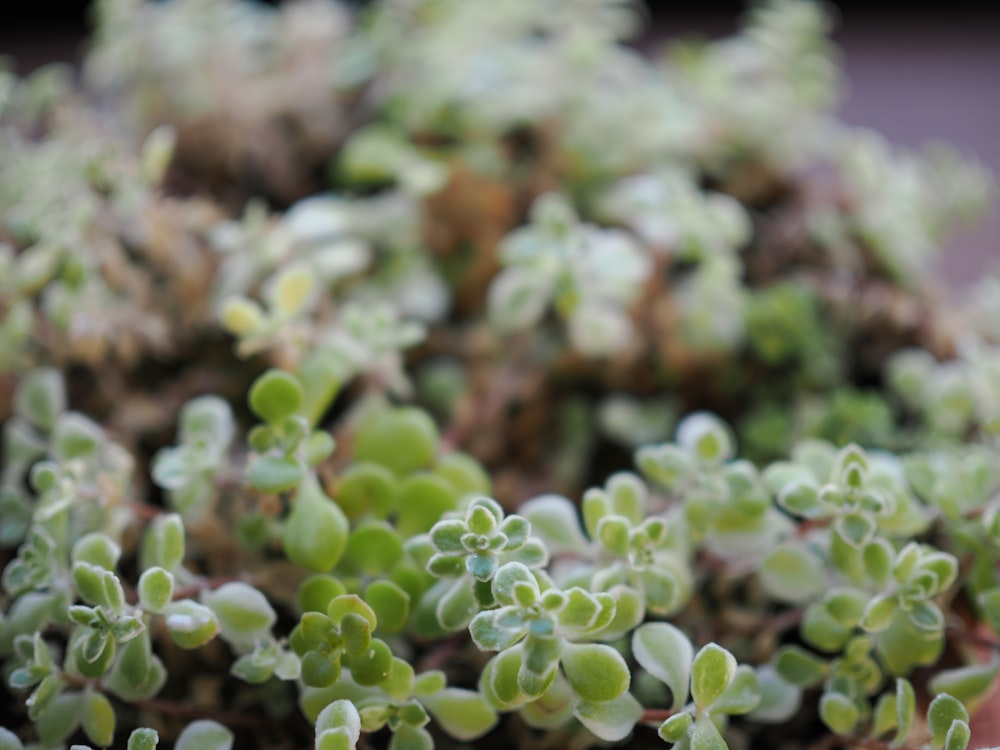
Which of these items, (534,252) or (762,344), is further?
(762,344)

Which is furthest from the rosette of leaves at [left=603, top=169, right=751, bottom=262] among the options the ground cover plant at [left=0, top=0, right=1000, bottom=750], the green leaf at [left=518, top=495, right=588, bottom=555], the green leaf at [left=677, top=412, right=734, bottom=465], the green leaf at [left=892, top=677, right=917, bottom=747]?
the green leaf at [left=892, top=677, right=917, bottom=747]

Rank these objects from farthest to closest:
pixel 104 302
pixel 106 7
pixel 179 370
Result: 1. pixel 106 7
2. pixel 179 370
3. pixel 104 302

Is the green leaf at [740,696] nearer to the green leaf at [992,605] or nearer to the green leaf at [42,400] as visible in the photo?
the green leaf at [992,605]

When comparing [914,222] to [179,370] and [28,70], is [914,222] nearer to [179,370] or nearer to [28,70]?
[179,370]

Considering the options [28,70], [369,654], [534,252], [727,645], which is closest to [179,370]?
[534,252]

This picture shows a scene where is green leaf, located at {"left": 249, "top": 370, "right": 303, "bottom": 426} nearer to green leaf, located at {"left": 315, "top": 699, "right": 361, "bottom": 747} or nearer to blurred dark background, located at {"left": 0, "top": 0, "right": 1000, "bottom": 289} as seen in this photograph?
green leaf, located at {"left": 315, "top": 699, "right": 361, "bottom": 747}

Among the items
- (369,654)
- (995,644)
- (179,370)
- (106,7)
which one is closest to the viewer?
(369,654)

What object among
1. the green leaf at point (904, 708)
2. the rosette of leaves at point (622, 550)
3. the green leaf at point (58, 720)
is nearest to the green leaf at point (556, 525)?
the rosette of leaves at point (622, 550)

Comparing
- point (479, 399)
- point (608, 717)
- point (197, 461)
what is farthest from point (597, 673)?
point (479, 399)

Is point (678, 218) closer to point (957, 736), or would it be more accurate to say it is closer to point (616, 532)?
point (616, 532)
